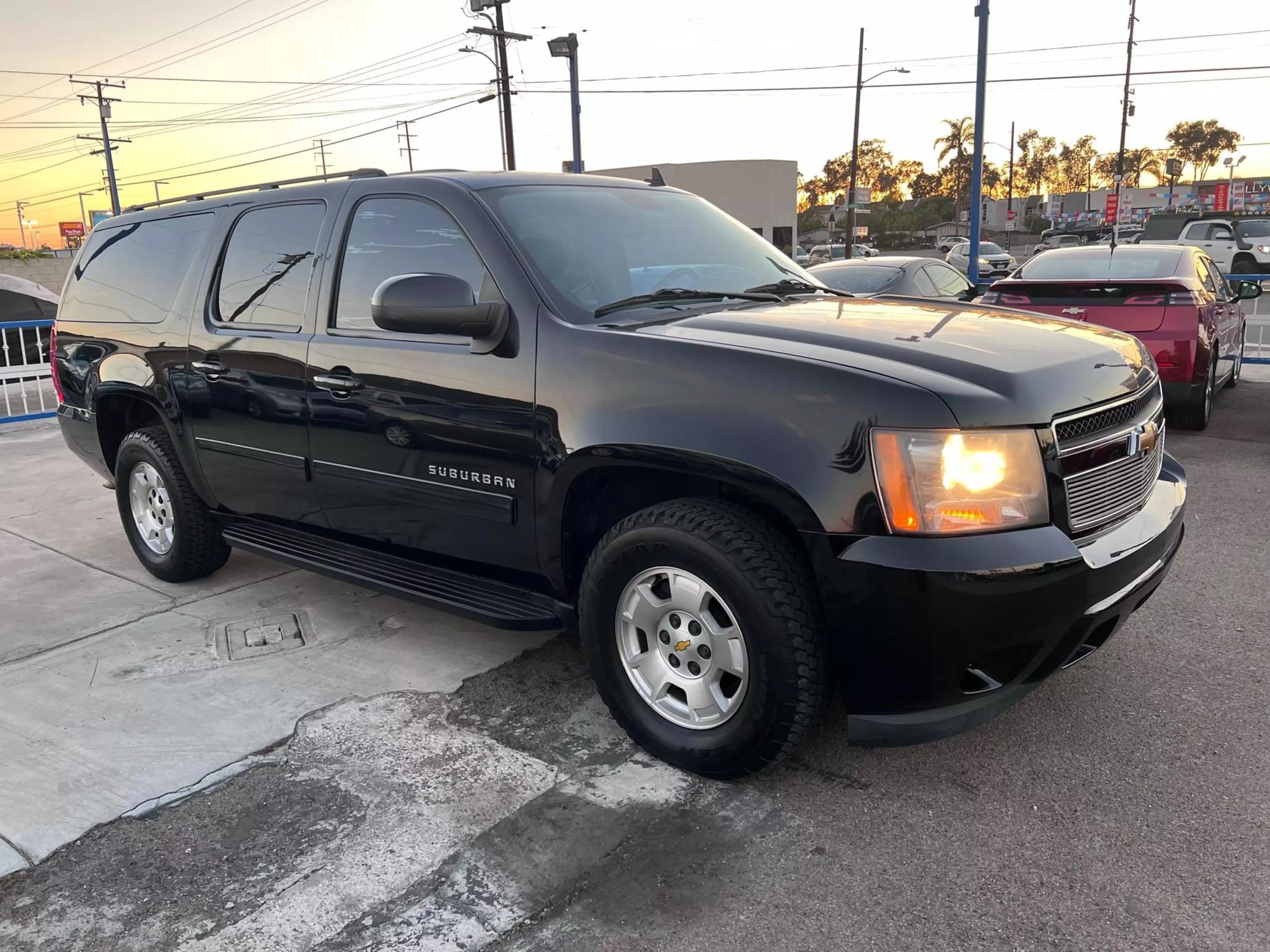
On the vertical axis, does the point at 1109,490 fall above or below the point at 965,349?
below

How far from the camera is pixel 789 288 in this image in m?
3.92

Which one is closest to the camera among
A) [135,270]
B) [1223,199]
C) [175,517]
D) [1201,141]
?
[175,517]

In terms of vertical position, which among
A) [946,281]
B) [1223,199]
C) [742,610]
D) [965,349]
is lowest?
[742,610]

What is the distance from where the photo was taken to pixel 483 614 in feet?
11.0

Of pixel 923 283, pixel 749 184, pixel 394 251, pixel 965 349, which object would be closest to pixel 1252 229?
pixel 923 283

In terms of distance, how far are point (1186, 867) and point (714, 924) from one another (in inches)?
Answer: 49.3

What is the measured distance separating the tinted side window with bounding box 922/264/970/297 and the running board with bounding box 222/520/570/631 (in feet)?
25.6

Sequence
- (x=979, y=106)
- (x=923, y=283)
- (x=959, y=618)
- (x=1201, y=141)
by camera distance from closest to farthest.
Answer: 1. (x=959, y=618)
2. (x=923, y=283)
3. (x=979, y=106)
4. (x=1201, y=141)

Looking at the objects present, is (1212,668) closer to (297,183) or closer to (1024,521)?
(1024,521)

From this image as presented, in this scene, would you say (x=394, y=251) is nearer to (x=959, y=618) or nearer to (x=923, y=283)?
(x=959, y=618)

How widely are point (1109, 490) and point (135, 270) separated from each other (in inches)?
184

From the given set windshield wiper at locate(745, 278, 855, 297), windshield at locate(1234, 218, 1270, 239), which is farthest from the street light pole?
windshield wiper at locate(745, 278, 855, 297)

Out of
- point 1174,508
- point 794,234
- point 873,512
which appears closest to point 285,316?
point 873,512

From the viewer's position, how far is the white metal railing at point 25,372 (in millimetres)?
10734
